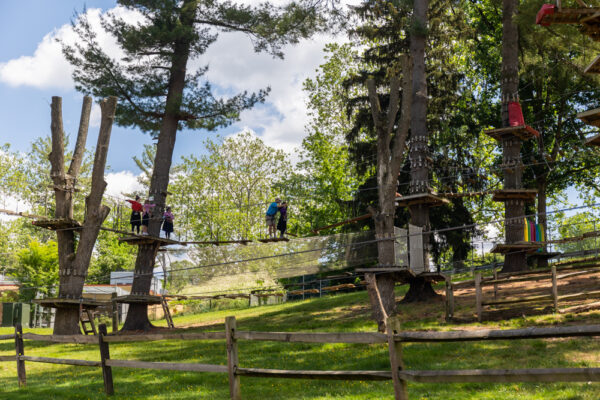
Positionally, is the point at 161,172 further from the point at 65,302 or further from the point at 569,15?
the point at 569,15

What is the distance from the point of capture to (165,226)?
785 inches

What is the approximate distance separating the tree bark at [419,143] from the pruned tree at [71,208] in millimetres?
9010

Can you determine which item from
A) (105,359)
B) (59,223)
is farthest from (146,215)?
(105,359)

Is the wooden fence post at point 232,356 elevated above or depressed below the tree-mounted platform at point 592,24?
below

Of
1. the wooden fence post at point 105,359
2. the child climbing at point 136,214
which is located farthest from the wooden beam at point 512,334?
the child climbing at point 136,214

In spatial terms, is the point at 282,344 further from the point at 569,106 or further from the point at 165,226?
the point at 569,106

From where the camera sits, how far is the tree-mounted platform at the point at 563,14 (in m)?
9.68

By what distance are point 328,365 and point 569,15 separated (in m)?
7.24

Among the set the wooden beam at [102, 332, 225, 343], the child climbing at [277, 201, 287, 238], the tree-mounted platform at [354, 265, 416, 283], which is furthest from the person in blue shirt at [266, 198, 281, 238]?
the wooden beam at [102, 332, 225, 343]

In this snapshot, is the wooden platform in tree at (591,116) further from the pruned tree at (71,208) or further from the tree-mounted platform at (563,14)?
the pruned tree at (71,208)

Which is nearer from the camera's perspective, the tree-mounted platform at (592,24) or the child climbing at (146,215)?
the tree-mounted platform at (592,24)

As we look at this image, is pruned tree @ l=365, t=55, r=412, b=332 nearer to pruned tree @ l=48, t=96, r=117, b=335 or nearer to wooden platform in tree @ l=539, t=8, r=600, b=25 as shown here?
wooden platform in tree @ l=539, t=8, r=600, b=25

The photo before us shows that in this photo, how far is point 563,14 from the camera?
386 inches

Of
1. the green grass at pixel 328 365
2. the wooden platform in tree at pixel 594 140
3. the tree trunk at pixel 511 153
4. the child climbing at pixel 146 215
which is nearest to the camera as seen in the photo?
the green grass at pixel 328 365
